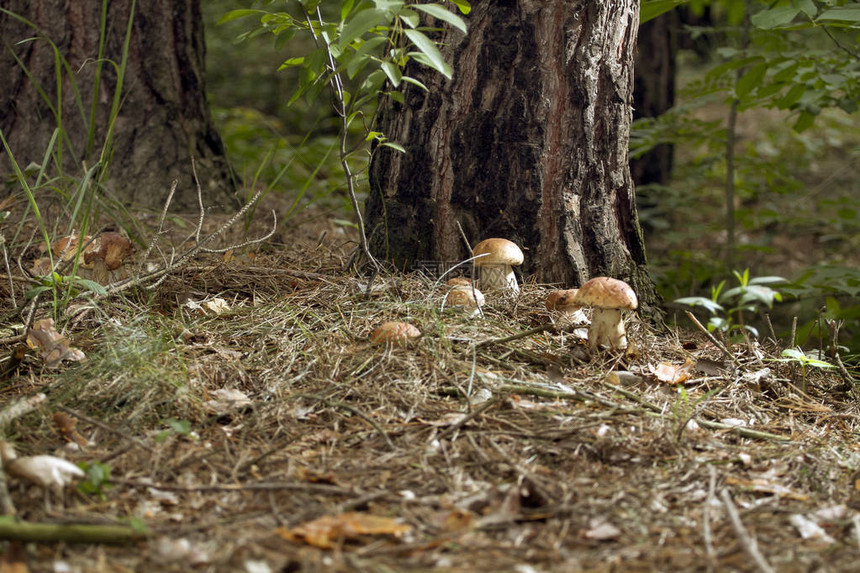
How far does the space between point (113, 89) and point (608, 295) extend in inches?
136

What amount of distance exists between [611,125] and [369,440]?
1.81 m

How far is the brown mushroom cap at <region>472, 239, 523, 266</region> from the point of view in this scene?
115 inches

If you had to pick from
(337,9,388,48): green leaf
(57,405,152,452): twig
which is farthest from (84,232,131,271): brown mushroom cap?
(337,9,388,48): green leaf

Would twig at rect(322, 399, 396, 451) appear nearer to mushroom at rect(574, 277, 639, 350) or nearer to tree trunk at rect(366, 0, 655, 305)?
mushroom at rect(574, 277, 639, 350)

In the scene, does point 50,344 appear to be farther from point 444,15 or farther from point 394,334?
point 444,15

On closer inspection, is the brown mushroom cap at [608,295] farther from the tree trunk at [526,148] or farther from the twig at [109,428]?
the twig at [109,428]

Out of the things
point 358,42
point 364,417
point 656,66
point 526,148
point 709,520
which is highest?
point 358,42

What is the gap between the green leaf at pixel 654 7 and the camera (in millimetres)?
3196

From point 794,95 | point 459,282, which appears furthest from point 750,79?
point 459,282

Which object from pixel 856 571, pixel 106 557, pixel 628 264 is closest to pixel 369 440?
pixel 106 557

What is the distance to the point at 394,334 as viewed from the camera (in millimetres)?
2492

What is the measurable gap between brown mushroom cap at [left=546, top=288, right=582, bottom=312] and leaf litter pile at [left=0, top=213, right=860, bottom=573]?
0.18ft

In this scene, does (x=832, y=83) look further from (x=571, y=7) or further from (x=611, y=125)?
(x=571, y=7)

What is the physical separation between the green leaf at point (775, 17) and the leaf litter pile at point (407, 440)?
1328 mm
